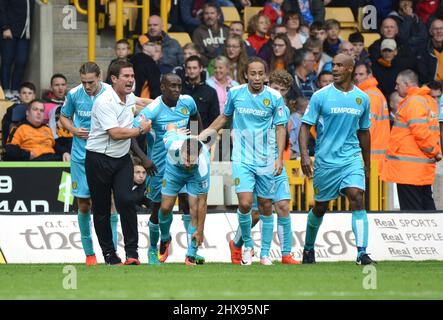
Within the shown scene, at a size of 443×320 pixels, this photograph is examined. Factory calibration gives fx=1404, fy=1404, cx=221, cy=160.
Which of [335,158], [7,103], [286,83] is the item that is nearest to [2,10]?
[7,103]

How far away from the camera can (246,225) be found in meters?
16.3

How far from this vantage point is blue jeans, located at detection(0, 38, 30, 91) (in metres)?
23.2

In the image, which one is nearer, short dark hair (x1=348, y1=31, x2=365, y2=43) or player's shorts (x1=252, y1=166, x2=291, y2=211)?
player's shorts (x1=252, y1=166, x2=291, y2=211)

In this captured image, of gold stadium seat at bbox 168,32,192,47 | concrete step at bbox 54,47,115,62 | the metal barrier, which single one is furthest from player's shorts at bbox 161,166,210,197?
concrete step at bbox 54,47,115,62

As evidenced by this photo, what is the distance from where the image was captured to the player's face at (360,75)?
2215cm

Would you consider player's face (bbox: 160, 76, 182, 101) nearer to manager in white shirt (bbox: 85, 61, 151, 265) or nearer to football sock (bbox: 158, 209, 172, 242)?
manager in white shirt (bbox: 85, 61, 151, 265)

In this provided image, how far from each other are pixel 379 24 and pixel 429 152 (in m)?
7.11

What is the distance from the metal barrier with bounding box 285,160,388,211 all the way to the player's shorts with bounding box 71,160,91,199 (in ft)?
13.5

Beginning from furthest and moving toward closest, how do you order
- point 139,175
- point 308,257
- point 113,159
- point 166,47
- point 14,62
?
point 14,62 < point 166,47 < point 139,175 < point 308,257 < point 113,159

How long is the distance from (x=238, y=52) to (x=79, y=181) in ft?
20.9

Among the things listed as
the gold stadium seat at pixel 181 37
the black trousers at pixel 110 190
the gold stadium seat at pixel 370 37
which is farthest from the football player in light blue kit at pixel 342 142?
the gold stadium seat at pixel 370 37

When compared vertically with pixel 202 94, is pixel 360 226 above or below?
below

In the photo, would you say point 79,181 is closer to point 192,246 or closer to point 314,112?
point 192,246

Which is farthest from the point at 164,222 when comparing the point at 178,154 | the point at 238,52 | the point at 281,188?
the point at 238,52
